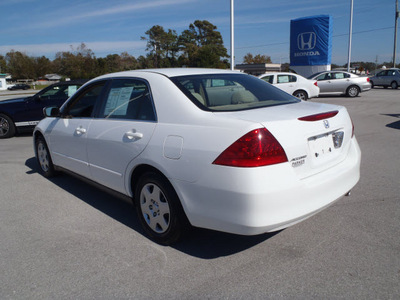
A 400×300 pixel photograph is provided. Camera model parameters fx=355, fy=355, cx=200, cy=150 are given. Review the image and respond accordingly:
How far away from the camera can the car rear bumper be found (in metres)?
2.63

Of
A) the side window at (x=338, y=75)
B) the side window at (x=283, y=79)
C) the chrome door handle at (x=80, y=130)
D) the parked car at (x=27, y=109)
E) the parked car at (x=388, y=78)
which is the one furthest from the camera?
the parked car at (x=388, y=78)

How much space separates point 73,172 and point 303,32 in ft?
82.7

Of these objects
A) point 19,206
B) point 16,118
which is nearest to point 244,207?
point 19,206

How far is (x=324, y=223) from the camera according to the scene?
3.75m

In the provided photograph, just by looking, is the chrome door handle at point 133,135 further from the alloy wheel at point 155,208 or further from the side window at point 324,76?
the side window at point 324,76

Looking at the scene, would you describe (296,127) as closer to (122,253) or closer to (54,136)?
(122,253)

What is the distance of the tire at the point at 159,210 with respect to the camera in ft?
10.3

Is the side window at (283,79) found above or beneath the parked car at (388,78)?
above

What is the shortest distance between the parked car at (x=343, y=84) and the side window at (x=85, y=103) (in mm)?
18634

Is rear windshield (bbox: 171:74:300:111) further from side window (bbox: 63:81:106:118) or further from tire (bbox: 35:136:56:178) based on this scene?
tire (bbox: 35:136:56:178)

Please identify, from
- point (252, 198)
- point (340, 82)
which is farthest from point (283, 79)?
point (252, 198)

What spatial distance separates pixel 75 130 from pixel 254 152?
272 cm

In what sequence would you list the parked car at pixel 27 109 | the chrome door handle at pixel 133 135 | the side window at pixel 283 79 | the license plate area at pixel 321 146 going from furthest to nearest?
the side window at pixel 283 79 < the parked car at pixel 27 109 < the chrome door handle at pixel 133 135 < the license plate area at pixel 321 146

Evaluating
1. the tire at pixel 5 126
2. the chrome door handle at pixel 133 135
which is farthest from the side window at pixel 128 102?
the tire at pixel 5 126
